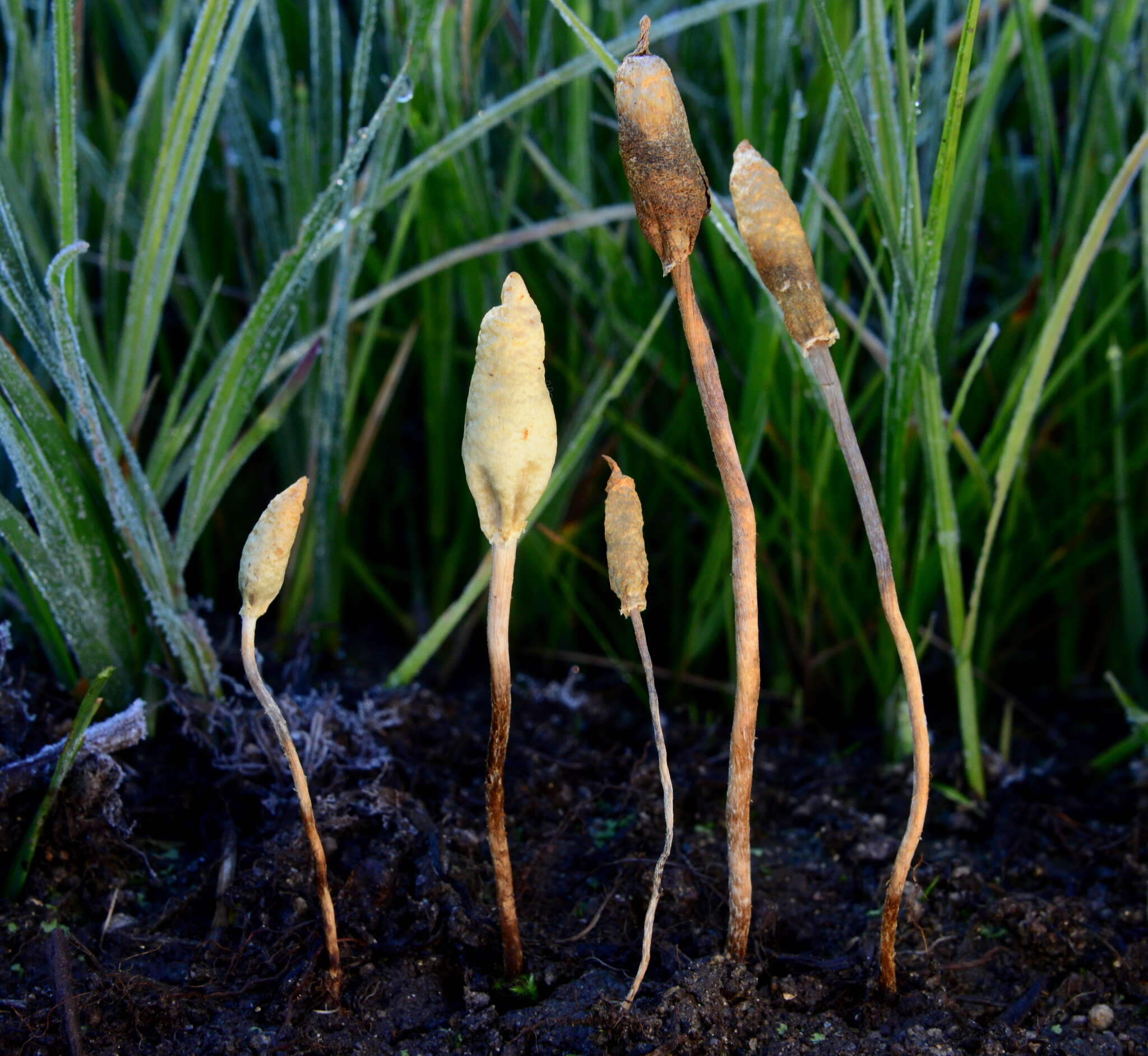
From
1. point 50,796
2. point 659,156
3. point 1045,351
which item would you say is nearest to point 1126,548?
point 1045,351

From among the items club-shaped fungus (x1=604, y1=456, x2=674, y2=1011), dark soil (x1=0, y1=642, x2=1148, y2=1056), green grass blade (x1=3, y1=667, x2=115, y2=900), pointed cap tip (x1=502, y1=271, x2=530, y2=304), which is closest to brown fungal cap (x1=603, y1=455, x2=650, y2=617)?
club-shaped fungus (x1=604, y1=456, x2=674, y2=1011)

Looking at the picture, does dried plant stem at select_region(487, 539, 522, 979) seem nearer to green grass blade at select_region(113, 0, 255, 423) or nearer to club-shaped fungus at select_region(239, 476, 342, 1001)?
club-shaped fungus at select_region(239, 476, 342, 1001)

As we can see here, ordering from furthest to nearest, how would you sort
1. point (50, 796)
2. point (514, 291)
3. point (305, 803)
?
point (50, 796)
point (305, 803)
point (514, 291)

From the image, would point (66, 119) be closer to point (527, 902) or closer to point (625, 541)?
point (625, 541)

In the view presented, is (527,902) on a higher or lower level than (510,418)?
lower

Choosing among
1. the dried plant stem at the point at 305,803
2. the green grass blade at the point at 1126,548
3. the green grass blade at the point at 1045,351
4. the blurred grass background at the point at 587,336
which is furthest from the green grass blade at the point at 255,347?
the green grass blade at the point at 1126,548

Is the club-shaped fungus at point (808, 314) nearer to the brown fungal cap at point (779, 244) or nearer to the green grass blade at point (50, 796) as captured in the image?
the brown fungal cap at point (779, 244)
